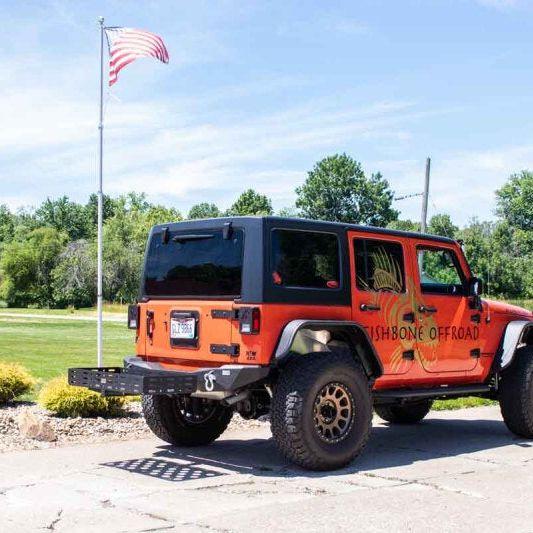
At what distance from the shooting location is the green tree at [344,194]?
112 meters

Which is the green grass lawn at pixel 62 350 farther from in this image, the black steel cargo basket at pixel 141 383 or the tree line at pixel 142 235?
the tree line at pixel 142 235

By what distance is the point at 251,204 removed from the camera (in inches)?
4574

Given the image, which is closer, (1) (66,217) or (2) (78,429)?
(2) (78,429)

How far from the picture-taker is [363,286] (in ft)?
26.7

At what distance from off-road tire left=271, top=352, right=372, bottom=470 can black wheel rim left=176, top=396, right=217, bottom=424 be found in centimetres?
145

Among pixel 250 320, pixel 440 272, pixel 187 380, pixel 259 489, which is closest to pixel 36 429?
pixel 187 380

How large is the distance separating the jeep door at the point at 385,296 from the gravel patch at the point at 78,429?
2.57 m

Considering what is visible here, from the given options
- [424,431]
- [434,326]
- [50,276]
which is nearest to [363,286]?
[434,326]

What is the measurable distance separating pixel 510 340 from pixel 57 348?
17368 millimetres

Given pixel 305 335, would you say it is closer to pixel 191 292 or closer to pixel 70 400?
pixel 191 292

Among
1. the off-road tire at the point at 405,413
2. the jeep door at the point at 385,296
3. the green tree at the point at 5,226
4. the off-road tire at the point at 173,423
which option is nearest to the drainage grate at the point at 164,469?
the off-road tire at the point at 173,423

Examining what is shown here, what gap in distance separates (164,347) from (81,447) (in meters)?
1.40

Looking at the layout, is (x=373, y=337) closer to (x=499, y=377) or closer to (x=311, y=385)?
(x=311, y=385)

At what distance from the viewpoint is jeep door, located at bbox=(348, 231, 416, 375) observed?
8.10 meters
